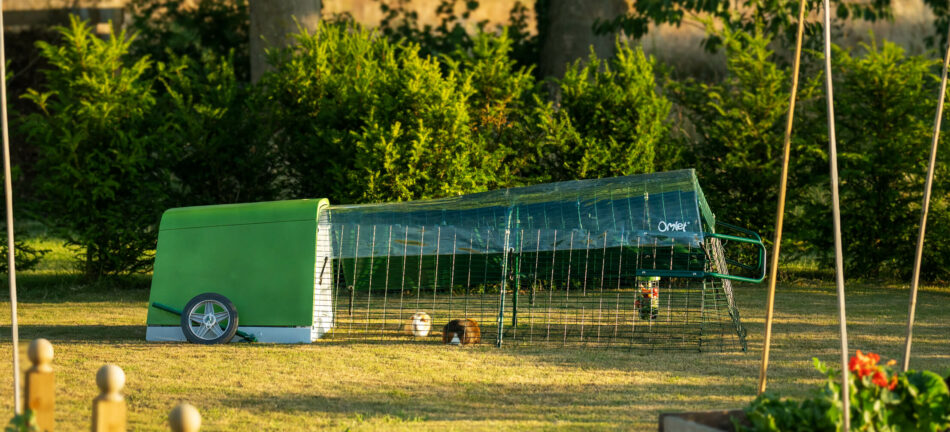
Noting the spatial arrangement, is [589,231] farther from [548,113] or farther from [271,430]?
[548,113]

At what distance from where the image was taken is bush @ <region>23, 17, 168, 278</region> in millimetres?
10602

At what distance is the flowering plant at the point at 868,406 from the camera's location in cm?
341

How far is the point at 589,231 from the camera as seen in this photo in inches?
274

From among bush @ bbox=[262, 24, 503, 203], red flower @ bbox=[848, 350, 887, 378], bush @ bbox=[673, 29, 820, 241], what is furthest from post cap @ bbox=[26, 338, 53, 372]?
bush @ bbox=[673, 29, 820, 241]

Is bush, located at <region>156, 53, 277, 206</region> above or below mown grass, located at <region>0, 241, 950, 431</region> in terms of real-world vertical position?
above

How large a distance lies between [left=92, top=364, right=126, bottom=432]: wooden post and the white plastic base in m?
4.04

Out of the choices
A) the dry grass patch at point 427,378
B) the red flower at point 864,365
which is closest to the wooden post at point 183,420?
the dry grass patch at point 427,378

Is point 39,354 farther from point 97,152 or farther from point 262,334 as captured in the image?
point 97,152

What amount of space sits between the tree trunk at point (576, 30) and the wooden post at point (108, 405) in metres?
12.7

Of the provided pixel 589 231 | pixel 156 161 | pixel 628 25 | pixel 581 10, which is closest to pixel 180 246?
pixel 589 231

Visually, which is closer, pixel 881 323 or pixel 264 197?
pixel 881 323

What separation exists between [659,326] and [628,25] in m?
6.73

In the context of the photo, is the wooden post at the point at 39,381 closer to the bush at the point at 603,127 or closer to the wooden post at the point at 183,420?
the wooden post at the point at 183,420

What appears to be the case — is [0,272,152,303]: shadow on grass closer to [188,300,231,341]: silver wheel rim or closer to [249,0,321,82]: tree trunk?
[188,300,231,341]: silver wheel rim
